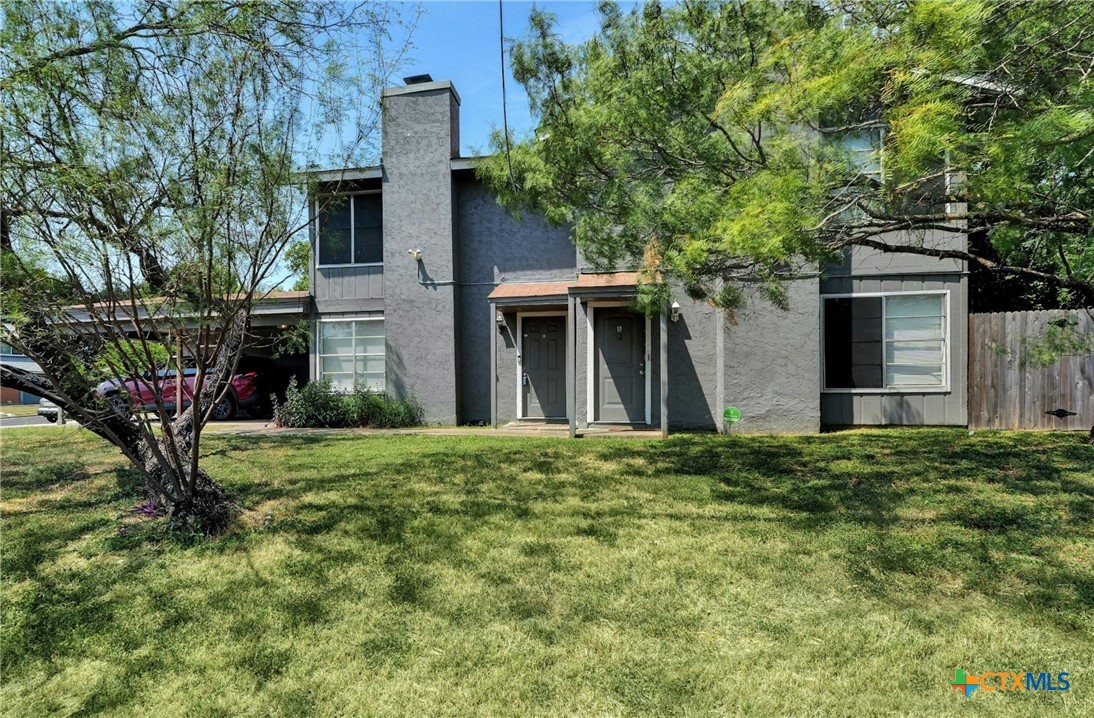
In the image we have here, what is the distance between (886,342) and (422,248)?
28.2ft

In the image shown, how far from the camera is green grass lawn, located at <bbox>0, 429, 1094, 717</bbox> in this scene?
2.53 m

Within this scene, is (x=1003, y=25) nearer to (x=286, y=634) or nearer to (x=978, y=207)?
(x=978, y=207)

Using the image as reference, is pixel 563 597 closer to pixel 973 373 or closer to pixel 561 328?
pixel 561 328

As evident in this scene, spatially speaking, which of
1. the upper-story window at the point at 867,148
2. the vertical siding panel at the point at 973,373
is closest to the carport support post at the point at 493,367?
the upper-story window at the point at 867,148

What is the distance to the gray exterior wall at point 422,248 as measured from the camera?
11.5 m

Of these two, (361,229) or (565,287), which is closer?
(565,287)

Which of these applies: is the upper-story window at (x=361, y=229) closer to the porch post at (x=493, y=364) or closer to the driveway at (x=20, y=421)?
the porch post at (x=493, y=364)

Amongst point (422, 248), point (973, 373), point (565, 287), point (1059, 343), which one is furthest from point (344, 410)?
point (1059, 343)

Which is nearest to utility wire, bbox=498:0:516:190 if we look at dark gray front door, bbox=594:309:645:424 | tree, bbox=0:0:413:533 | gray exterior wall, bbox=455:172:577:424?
tree, bbox=0:0:413:533

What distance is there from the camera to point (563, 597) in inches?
135

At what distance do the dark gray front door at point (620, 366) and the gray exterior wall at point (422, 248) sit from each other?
9.55 feet

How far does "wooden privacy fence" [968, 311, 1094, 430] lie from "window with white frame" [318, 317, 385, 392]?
1084 centimetres

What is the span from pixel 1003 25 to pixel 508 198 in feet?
15.1

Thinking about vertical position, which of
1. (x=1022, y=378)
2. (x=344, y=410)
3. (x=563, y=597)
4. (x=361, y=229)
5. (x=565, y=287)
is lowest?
(x=563, y=597)
